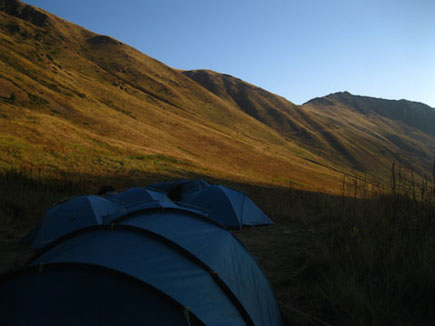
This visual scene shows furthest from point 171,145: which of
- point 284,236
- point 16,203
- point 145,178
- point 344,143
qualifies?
point 344,143

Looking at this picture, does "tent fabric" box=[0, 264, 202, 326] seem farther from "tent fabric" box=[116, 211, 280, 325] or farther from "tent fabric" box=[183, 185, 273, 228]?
"tent fabric" box=[183, 185, 273, 228]

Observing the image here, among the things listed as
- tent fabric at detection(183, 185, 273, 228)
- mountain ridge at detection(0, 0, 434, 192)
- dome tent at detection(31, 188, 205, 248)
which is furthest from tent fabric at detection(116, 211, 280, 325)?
tent fabric at detection(183, 185, 273, 228)

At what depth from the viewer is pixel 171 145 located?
3666 centimetres

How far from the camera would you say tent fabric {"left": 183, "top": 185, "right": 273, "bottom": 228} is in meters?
9.12

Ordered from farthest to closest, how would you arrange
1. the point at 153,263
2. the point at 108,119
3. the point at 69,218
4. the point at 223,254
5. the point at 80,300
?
the point at 108,119, the point at 69,218, the point at 223,254, the point at 153,263, the point at 80,300

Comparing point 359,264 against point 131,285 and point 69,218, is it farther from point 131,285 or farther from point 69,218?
point 69,218

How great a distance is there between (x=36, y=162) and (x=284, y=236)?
15350mm

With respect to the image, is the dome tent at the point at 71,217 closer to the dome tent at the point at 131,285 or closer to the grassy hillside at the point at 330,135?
the dome tent at the point at 131,285

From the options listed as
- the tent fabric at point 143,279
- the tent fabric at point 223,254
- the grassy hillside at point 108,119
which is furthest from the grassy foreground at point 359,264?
the grassy hillside at point 108,119

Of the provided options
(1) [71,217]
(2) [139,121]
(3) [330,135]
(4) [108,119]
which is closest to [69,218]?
(1) [71,217]

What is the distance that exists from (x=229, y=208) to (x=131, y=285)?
7250 mm

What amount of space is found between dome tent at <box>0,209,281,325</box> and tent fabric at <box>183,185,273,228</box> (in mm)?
5897

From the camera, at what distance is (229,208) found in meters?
9.30

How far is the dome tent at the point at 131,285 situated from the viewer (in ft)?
6.75
